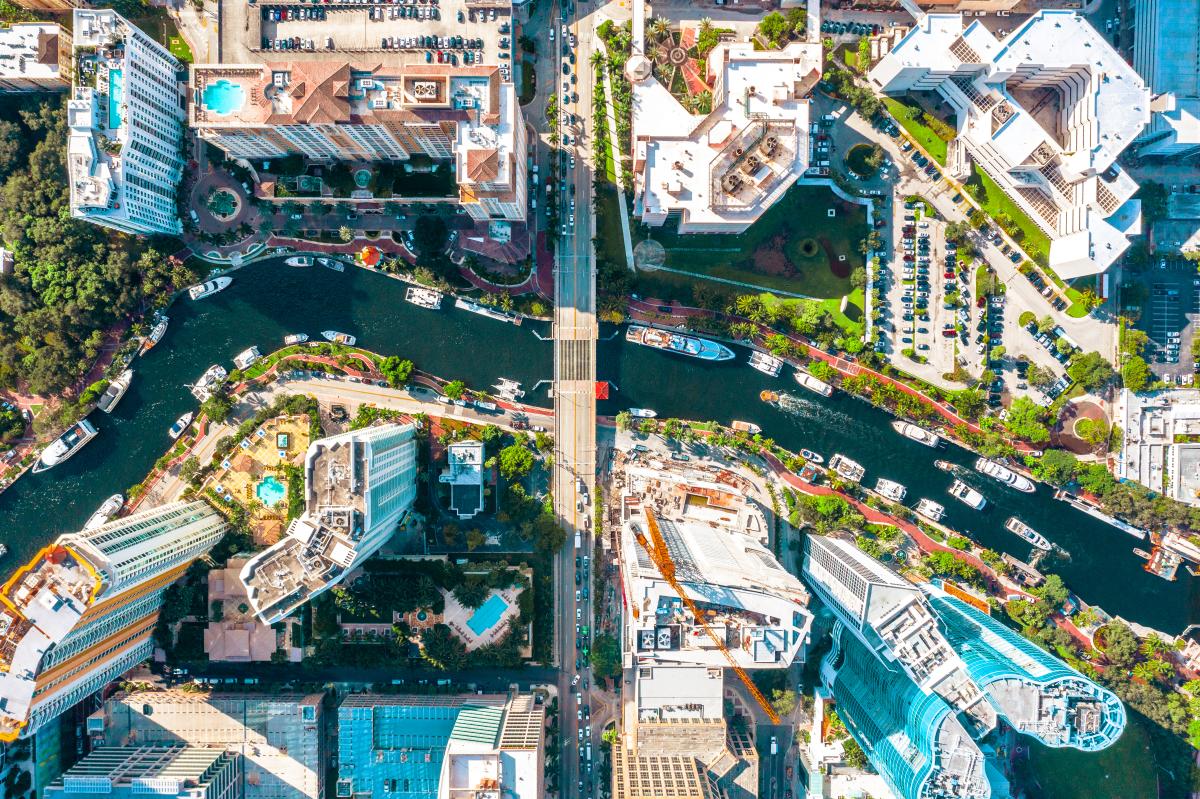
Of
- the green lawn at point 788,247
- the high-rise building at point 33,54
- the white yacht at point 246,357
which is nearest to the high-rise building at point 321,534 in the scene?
the white yacht at point 246,357

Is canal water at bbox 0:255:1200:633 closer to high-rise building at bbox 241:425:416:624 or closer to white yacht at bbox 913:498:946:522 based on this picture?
white yacht at bbox 913:498:946:522

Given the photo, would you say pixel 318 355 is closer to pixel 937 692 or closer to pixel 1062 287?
pixel 937 692

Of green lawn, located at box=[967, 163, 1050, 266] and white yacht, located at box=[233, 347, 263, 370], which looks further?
green lawn, located at box=[967, 163, 1050, 266]

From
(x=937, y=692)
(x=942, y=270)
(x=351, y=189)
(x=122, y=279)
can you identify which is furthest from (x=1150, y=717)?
(x=122, y=279)

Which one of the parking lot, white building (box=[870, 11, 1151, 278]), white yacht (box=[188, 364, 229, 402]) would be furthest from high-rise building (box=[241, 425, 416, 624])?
white building (box=[870, 11, 1151, 278])

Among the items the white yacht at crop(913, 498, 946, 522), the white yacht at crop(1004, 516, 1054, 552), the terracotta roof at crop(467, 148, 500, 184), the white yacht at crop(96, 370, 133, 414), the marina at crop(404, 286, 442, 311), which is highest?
the terracotta roof at crop(467, 148, 500, 184)

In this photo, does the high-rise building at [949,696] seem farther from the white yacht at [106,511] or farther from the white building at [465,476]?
the white yacht at [106,511]

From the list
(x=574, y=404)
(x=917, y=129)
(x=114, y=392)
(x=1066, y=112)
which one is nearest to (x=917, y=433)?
(x=917, y=129)
